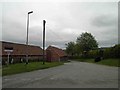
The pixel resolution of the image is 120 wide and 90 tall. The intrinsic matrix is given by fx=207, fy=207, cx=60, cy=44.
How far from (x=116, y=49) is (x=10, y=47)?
85.0ft

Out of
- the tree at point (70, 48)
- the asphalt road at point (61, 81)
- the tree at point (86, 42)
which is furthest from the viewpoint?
the tree at point (70, 48)

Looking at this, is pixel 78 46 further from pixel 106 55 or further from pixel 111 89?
pixel 111 89

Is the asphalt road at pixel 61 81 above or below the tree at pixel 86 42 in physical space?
below

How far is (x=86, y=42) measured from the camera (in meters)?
91.6

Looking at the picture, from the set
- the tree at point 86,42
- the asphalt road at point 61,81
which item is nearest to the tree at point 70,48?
the tree at point 86,42

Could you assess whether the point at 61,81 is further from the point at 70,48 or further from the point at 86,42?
the point at 70,48

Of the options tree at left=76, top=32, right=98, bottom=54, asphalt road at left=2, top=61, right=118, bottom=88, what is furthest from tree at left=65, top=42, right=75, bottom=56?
asphalt road at left=2, top=61, right=118, bottom=88

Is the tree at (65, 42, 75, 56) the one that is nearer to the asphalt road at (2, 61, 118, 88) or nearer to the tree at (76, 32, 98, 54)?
the tree at (76, 32, 98, 54)

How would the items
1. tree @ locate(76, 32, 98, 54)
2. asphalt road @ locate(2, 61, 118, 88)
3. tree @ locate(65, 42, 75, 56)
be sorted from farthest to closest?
1. tree @ locate(65, 42, 75, 56)
2. tree @ locate(76, 32, 98, 54)
3. asphalt road @ locate(2, 61, 118, 88)

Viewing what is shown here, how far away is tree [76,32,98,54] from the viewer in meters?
91.2

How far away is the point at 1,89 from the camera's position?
10.4 metres

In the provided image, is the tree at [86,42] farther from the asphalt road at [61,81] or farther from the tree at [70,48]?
the asphalt road at [61,81]

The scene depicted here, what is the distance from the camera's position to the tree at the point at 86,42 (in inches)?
3593

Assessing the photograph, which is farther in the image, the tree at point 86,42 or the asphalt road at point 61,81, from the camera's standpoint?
the tree at point 86,42
